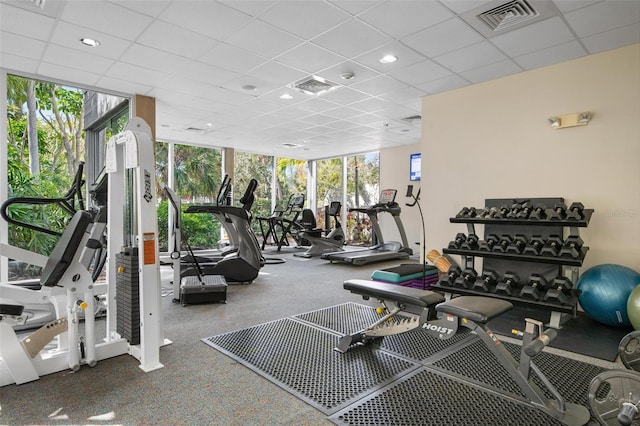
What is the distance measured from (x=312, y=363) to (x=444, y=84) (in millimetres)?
4349

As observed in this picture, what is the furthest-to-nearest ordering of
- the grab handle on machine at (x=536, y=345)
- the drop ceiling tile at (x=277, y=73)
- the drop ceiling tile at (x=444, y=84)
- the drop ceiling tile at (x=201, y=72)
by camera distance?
the drop ceiling tile at (x=444, y=84), the drop ceiling tile at (x=277, y=73), the drop ceiling tile at (x=201, y=72), the grab handle on machine at (x=536, y=345)

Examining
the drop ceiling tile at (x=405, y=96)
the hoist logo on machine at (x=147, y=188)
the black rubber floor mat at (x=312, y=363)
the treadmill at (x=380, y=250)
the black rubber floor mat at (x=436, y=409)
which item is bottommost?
the black rubber floor mat at (x=436, y=409)

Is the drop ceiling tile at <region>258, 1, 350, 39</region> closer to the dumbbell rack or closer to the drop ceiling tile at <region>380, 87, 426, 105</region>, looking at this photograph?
the drop ceiling tile at <region>380, 87, 426, 105</region>

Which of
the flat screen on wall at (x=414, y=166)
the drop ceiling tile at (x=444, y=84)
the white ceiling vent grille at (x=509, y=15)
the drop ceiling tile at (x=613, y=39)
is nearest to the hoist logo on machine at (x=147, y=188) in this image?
the white ceiling vent grille at (x=509, y=15)

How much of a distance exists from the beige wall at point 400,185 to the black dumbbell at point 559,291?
17.8 feet

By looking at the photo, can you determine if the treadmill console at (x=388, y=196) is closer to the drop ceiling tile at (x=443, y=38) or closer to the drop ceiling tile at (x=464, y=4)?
the drop ceiling tile at (x=443, y=38)

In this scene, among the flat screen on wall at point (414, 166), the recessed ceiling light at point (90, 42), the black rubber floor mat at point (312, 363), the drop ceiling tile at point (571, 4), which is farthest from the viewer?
the flat screen on wall at point (414, 166)

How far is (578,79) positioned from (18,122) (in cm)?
743

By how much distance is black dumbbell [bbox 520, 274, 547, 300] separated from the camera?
357 cm

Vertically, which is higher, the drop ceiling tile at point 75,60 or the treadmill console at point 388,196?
the drop ceiling tile at point 75,60

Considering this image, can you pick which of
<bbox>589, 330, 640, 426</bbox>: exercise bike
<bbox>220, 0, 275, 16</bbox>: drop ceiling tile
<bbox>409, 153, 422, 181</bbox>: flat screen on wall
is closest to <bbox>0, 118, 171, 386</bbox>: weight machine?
<bbox>220, 0, 275, 16</bbox>: drop ceiling tile

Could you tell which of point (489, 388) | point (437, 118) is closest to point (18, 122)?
point (437, 118)

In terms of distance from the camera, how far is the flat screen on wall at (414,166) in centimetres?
933

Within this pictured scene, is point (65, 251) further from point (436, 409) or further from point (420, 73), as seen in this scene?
point (420, 73)
